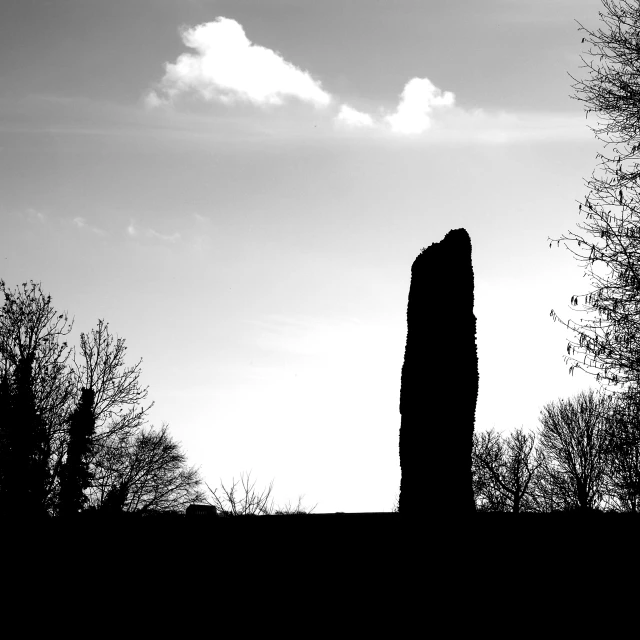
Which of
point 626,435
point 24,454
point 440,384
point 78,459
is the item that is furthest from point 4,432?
point 626,435

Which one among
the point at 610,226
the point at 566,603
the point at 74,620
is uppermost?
the point at 610,226

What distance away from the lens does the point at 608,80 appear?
41.0ft

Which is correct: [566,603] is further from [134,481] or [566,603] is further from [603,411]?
[134,481]

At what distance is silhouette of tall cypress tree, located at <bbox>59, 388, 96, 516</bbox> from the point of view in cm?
2408

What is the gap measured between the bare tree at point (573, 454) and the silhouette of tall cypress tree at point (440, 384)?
2099 centimetres

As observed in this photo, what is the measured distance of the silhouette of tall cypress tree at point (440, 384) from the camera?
13461 mm

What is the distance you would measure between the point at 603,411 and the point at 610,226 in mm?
25319

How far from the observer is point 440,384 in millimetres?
14438

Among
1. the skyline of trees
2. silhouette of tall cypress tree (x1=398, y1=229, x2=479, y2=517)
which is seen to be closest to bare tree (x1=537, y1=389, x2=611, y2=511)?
the skyline of trees

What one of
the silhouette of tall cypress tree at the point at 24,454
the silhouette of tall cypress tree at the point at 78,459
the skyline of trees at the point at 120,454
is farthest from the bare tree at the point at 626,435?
the silhouette of tall cypress tree at the point at 78,459

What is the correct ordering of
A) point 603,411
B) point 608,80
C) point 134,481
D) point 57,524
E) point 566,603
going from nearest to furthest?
1. point 566,603
2. point 608,80
3. point 57,524
4. point 603,411
5. point 134,481

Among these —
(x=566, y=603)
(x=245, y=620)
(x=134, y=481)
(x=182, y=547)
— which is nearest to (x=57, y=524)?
(x=182, y=547)

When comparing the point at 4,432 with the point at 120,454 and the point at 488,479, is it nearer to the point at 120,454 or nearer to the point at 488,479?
the point at 120,454

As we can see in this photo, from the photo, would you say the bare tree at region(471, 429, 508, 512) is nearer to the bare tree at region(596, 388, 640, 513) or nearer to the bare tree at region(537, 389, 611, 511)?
the bare tree at region(537, 389, 611, 511)
